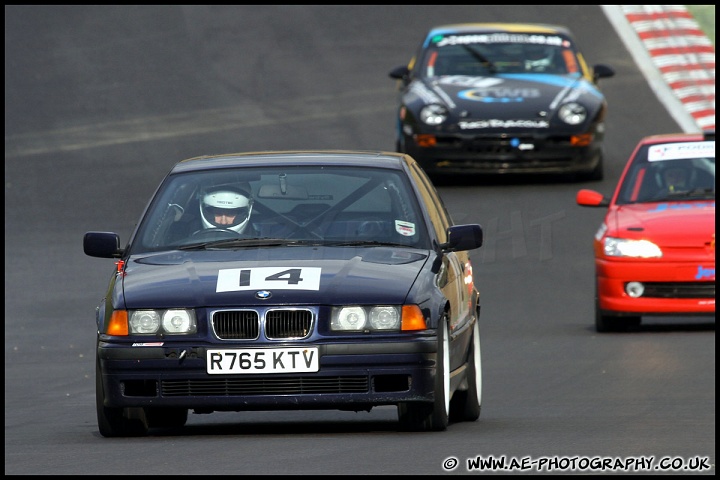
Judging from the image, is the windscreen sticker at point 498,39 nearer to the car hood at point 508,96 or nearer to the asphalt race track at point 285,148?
the car hood at point 508,96

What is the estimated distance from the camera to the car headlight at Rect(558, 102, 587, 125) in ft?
65.4

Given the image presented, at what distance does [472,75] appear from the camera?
68.1ft

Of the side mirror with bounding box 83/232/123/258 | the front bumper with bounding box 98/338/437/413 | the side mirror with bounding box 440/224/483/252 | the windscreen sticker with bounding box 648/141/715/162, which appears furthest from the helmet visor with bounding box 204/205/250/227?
the windscreen sticker with bounding box 648/141/715/162

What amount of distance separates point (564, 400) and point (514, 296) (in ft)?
18.8

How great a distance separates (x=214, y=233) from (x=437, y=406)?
1.49m

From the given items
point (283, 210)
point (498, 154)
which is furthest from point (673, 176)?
point (283, 210)

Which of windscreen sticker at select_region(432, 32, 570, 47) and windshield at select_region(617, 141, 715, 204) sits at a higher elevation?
windscreen sticker at select_region(432, 32, 570, 47)

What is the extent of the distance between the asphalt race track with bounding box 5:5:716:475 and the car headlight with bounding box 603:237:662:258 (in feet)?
1.97

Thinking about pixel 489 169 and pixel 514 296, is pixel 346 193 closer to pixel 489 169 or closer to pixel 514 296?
pixel 514 296

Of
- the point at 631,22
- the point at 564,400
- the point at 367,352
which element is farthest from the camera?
the point at 631,22

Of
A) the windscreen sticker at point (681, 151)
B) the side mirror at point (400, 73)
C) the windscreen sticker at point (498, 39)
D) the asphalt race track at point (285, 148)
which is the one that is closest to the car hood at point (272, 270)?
the asphalt race track at point (285, 148)

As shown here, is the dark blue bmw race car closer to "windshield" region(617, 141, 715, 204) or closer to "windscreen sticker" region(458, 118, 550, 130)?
"windshield" region(617, 141, 715, 204)

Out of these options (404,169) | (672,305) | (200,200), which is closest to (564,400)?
(404,169)

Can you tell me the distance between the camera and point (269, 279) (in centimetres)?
822
